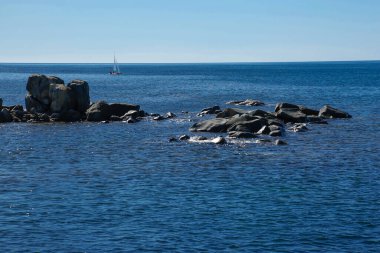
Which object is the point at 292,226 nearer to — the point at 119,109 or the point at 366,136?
the point at 366,136

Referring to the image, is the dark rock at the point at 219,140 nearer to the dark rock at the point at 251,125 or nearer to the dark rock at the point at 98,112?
the dark rock at the point at 251,125

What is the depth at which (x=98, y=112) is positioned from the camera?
Result: 287 feet

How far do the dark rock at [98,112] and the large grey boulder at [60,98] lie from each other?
3297 mm

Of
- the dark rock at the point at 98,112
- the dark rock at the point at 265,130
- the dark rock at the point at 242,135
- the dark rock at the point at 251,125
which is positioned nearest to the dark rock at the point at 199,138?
the dark rock at the point at 242,135

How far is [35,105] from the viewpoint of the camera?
9138 centimetres

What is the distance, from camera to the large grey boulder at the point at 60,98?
88812 mm

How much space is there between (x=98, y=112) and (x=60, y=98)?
6.19m

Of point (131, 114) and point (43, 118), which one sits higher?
point (131, 114)

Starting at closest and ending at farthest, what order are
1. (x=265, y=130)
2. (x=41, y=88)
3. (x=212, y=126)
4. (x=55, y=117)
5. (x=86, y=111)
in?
(x=265, y=130) → (x=212, y=126) → (x=55, y=117) → (x=86, y=111) → (x=41, y=88)

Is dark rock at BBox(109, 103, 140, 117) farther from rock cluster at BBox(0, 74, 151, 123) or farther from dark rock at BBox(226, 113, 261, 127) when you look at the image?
dark rock at BBox(226, 113, 261, 127)

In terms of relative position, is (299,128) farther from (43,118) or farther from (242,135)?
(43,118)

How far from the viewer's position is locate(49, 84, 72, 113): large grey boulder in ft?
291

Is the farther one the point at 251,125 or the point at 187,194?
the point at 251,125

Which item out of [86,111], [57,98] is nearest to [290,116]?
[86,111]
